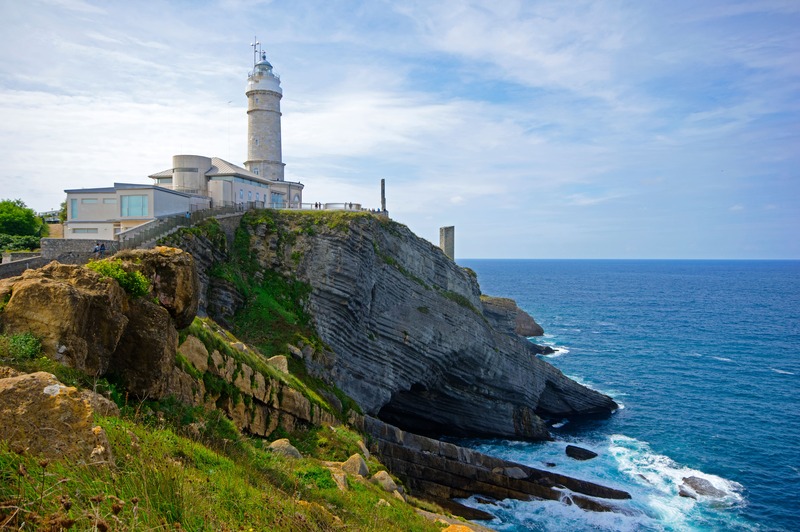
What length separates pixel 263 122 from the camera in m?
51.4

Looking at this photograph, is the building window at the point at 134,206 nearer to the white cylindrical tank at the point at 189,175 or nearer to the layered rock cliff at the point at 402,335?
the layered rock cliff at the point at 402,335

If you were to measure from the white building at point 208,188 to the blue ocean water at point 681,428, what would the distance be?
83.6 feet

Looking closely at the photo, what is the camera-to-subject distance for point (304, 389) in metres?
22.4

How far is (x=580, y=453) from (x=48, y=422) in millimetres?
35586

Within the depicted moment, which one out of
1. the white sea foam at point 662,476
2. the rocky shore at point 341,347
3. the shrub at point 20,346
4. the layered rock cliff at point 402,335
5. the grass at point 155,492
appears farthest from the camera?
the layered rock cliff at point 402,335

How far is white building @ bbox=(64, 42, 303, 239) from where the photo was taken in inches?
1188

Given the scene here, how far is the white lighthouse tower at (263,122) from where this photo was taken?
5091cm

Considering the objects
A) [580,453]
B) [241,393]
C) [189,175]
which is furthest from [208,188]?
[580,453]

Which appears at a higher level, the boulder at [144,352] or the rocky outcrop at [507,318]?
the boulder at [144,352]

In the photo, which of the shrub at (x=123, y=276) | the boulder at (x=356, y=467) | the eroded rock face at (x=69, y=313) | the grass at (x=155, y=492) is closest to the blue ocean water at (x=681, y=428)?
the boulder at (x=356, y=467)

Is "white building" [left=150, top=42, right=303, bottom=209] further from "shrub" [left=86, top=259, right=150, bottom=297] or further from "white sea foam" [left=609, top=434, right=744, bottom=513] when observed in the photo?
Result: "shrub" [left=86, top=259, right=150, bottom=297]

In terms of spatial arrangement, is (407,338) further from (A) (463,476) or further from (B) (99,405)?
(B) (99,405)

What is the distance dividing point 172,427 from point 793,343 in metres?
80.0

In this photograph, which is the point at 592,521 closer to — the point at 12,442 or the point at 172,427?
the point at 172,427
